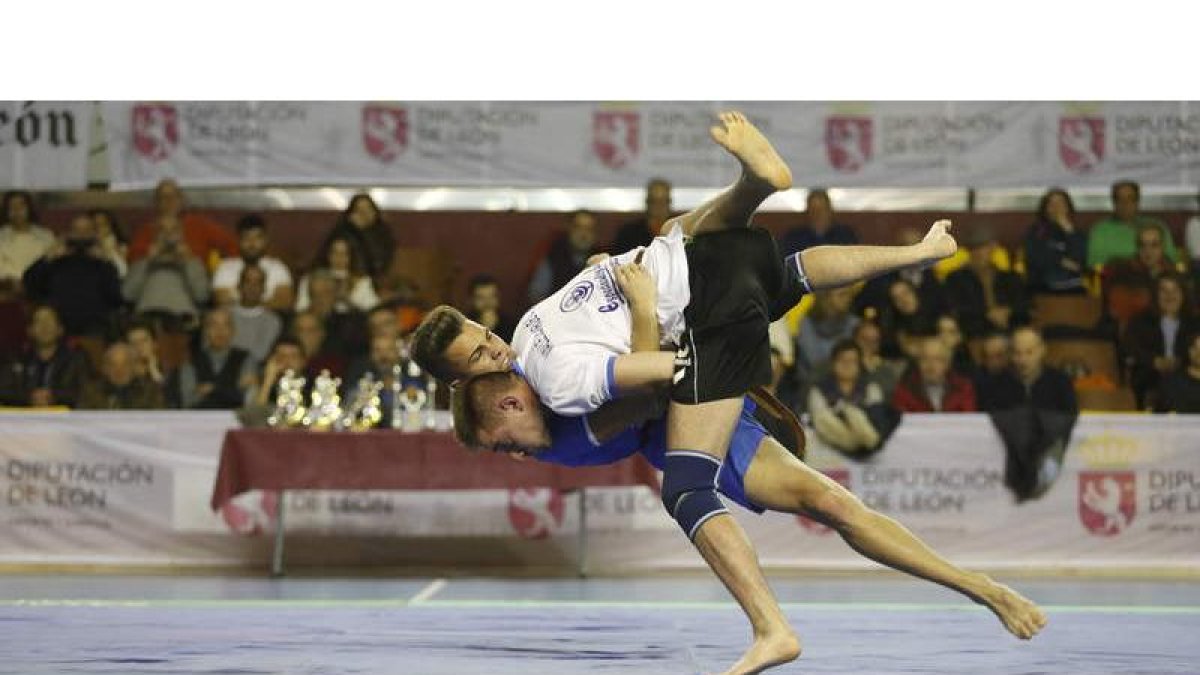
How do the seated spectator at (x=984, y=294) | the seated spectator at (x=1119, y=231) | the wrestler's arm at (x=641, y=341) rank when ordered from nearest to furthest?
1. the wrestler's arm at (x=641, y=341)
2. the seated spectator at (x=984, y=294)
3. the seated spectator at (x=1119, y=231)

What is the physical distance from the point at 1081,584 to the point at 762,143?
4989 mm

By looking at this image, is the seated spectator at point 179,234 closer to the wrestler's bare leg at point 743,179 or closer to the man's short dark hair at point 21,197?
the man's short dark hair at point 21,197

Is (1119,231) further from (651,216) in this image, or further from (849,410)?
(651,216)

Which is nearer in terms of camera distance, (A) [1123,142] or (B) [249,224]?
(B) [249,224]

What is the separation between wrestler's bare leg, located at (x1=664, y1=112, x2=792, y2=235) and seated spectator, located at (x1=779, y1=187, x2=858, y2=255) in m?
6.27

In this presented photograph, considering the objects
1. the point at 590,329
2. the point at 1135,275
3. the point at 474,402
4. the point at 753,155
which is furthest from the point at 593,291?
the point at 1135,275

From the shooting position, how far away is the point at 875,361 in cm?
1052

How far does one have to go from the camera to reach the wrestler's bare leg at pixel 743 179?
514 centimetres

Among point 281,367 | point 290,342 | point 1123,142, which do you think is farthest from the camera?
point 1123,142

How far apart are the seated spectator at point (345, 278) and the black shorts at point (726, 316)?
20.3 feet

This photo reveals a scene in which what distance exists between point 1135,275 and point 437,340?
7658 millimetres

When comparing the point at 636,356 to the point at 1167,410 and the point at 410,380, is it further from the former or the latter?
the point at 1167,410

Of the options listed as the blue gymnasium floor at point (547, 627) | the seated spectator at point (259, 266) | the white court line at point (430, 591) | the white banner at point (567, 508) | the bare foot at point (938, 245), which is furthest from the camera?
the seated spectator at point (259, 266)

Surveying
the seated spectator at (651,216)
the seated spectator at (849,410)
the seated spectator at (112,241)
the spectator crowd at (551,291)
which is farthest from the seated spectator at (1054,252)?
the seated spectator at (112,241)
